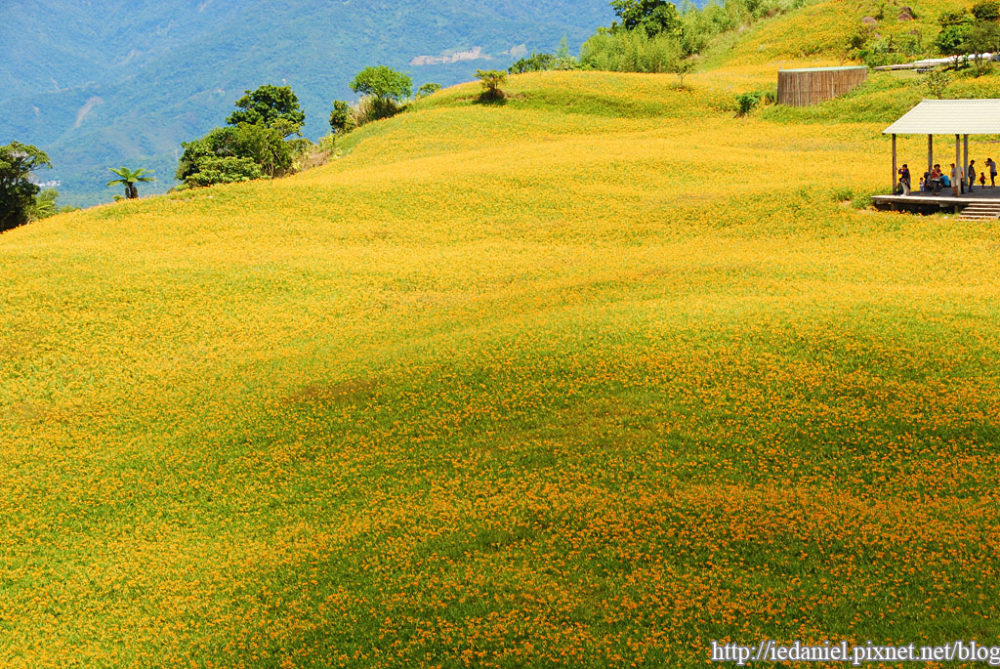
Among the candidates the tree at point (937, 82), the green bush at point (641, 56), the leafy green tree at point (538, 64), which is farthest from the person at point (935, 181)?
the leafy green tree at point (538, 64)

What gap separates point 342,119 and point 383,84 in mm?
8875

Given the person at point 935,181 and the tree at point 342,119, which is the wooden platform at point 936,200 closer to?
the person at point 935,181

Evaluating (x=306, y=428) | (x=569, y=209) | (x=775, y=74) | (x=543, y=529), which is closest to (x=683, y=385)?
(x=543, y=529)

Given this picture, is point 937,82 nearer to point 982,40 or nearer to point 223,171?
point 982,40

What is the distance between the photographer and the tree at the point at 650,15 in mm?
126500

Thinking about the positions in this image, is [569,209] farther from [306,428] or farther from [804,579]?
[804,579]

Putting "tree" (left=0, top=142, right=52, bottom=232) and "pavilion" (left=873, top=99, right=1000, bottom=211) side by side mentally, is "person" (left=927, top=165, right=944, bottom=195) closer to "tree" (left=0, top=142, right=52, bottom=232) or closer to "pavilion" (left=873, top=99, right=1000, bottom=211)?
"pavilion" (left=873, top=99, right=1000, bottom=211)

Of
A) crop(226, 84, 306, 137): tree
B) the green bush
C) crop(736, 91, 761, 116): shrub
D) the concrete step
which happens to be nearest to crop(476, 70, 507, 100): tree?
crop(736, 91, 761, 116): shrub

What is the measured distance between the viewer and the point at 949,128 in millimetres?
39500

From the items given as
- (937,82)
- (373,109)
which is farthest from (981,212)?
(373,109)

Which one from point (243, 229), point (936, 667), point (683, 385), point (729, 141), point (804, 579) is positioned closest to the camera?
point (936, 667)

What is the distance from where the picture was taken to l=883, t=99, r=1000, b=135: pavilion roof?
3900 cm

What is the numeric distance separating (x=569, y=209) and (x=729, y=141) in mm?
20150

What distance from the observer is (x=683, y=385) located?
24422 mm
